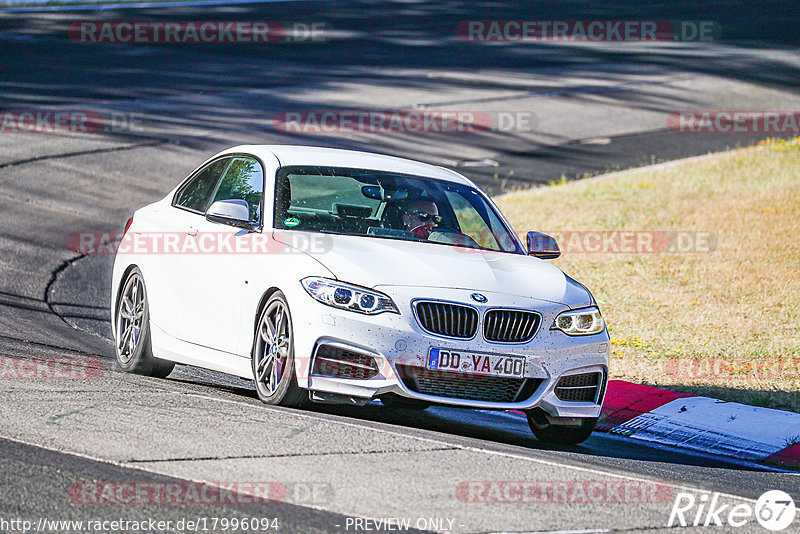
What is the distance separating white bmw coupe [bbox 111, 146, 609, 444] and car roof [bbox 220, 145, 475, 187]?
2 centimetres

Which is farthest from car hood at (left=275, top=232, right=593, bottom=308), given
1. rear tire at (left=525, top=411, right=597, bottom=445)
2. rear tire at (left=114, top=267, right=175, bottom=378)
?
rear tire at (left=114, top=267, right=175, bottom=378)

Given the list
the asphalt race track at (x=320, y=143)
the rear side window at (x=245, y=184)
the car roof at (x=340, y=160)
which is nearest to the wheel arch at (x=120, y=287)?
the asphalt race track at (x=320, y=143)

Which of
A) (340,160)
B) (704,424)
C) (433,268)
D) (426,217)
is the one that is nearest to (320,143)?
(340,160)

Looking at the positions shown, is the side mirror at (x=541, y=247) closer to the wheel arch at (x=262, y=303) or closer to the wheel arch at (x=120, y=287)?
Result: the wheel arch at (x=262, y=303)

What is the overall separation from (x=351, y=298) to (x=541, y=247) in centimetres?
204

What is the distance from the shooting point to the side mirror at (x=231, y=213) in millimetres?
8414

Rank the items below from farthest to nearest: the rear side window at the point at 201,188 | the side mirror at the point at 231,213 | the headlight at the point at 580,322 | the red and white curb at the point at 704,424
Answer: the rear side window at the point at 201,188 < the red and white curb at the point at 704,424 < the side mirror at the point at 231,213 < the headlight at the point at 580,322

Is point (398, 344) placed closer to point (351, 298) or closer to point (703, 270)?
point (351, 298)

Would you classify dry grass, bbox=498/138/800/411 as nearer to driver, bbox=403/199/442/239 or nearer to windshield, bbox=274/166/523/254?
windshield, bbox=274/166/523/254

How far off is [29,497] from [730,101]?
2449 cm

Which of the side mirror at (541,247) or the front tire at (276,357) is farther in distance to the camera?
the side mirror at (541,247)

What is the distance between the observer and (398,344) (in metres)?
7.41

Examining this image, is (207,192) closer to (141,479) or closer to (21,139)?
(141,479)

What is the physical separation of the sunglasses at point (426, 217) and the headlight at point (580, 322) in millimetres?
1437
